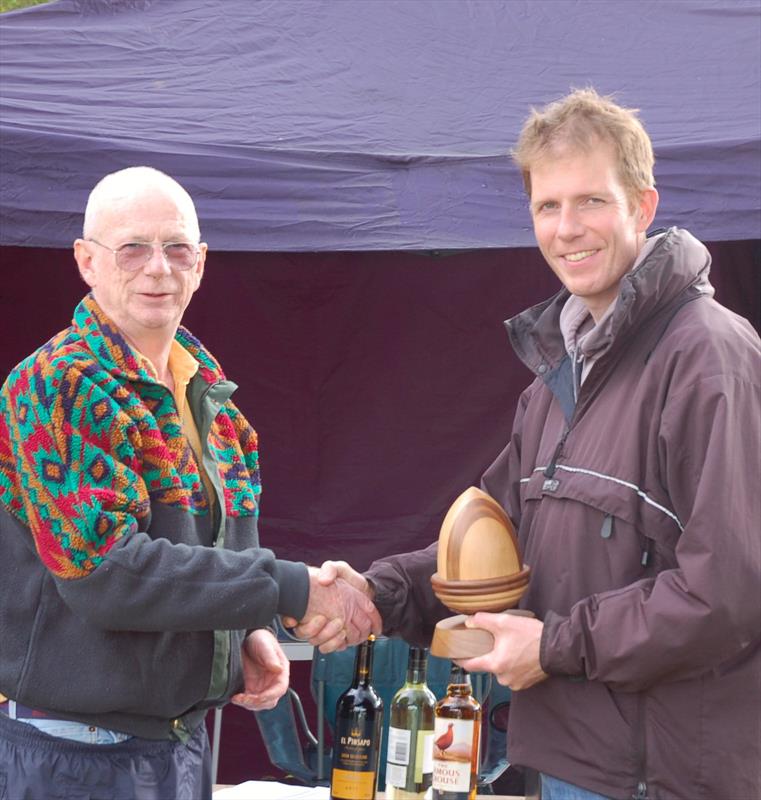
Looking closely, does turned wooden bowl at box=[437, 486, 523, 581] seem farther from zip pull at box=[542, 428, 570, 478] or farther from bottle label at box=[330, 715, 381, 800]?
bottle label at box=[330, 715, 381, 800]

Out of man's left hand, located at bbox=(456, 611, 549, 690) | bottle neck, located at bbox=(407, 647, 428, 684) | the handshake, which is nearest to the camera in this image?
man's left hand, located at bbox=(456, 611, 549, 690)

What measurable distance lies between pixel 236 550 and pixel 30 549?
1.42 ft

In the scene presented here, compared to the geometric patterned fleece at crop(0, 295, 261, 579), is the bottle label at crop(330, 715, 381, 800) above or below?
below

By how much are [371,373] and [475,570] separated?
118 inches

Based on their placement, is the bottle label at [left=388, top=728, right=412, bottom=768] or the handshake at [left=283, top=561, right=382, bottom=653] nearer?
the handshake at [left=283, top=561, right=382, bottom=653]

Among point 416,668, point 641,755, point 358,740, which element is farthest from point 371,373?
point 641,755

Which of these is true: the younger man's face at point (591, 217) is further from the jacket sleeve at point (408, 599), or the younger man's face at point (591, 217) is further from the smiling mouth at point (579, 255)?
the jacket sleeve at point (408, 599)

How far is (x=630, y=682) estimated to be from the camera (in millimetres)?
2117

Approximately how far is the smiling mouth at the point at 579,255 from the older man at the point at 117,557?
2.56 feet

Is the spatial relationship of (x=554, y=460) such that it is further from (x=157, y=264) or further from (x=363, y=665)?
(x=363, y=665)

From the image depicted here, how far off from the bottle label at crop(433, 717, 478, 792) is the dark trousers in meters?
0.56

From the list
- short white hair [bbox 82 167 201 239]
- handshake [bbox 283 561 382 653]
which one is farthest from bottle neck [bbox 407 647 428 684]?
short white hair [bbox 82 167 201 239]

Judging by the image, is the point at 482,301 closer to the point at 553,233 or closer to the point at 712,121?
the point at 712,121

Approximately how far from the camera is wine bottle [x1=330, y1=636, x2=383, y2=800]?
2.93 metres
